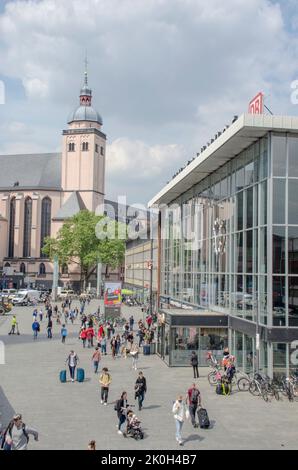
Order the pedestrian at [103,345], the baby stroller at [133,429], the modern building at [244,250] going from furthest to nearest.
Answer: the pedestrian at [103,345] < the modern building at [244,250] < the baby stroller at [133,429]

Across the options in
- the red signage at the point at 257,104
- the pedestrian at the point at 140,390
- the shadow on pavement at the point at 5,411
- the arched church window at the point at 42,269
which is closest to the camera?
the shadow on pavement at the point at 5,411

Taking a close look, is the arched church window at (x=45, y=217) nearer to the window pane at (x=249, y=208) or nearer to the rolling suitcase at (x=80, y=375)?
the window pane at (x=249, y=208)

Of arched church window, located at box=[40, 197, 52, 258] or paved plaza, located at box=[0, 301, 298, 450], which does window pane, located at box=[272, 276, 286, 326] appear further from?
arched church window, located at box=[40, 197, 52, 258]

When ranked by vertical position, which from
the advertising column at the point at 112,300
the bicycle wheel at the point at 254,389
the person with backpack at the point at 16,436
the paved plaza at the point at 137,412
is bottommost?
the paved plaza at the point at 137,412

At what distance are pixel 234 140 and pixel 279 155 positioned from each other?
2.44 meters

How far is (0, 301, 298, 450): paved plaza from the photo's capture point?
15477 mm

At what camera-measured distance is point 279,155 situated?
23422 millimetres

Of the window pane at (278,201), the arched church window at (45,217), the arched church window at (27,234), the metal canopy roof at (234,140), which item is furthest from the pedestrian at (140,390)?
the arched church window at (27,234)

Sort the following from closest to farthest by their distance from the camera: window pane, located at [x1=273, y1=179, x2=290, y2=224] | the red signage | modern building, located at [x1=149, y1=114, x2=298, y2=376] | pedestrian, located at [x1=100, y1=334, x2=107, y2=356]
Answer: modern building, located at [x1=149, y1=114, x2=298, y2=376] → window pane, located at [x1=273, y1=179, x2=290, y2=224] → the red signage → pedestrian, located at [x1=100, y1=334, x2=107, y2=356]

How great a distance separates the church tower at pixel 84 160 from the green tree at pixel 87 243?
14.4 m

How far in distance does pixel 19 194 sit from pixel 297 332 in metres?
106

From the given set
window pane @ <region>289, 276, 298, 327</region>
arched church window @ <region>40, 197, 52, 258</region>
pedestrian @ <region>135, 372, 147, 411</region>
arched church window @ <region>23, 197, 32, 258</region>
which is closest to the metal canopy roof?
window pane @ <region>289, 276, 298, 327</region>

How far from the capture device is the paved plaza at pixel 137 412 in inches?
609

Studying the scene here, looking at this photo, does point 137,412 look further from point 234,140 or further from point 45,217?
point 45,217
